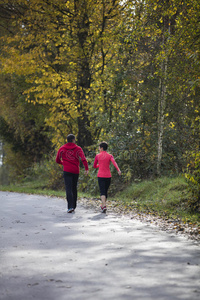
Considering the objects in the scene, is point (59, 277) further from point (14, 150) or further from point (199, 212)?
point (14, 150)

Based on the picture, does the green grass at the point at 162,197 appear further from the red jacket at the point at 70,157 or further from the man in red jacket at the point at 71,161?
the red jacket at the point at 70,157

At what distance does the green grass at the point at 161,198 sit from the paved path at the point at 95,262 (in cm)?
198

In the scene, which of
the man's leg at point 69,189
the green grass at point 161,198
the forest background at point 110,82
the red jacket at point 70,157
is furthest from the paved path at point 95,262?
the forest background at point 110,82

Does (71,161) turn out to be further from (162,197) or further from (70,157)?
(162,197)

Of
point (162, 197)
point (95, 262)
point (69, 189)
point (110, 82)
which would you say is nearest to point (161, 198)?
point (162, 197)

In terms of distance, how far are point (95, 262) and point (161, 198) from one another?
885cm

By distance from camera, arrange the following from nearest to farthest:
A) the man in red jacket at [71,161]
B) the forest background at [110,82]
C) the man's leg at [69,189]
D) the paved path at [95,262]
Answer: the paved path at [95,262]
the man's leg at [69,189]
the man in red jacket at [71,161]
the forest background at [110,82]

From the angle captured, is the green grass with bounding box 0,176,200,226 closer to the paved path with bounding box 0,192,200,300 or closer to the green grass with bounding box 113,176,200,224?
the green grass with bounding box 113,176,200,224

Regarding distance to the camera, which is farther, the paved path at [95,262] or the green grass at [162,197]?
the green grass at [162,197]

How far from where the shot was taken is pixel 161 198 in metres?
14.7

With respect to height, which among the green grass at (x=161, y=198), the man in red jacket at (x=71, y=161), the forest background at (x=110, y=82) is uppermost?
the forest background at (x=110, y=82)

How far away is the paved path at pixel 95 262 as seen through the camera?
483 cm

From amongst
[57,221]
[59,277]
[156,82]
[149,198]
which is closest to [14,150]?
[156,82]

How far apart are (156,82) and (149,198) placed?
571 centimetres
